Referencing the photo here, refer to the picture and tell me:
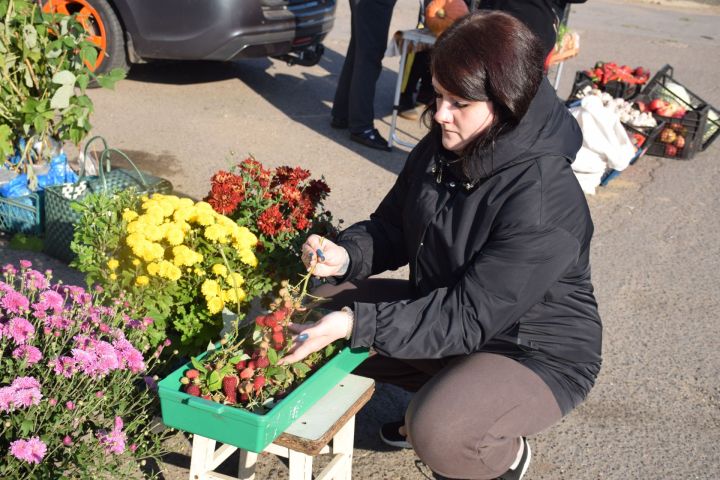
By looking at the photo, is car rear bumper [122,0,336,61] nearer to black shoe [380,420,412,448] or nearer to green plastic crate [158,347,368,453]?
black shoe [380,420,412,448]

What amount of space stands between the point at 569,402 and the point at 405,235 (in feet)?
2.42

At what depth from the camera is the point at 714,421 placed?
135 inches

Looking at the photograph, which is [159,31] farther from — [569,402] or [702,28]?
[702,28]

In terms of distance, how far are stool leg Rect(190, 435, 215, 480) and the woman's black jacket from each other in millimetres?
549

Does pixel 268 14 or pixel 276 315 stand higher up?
pixel 276 315

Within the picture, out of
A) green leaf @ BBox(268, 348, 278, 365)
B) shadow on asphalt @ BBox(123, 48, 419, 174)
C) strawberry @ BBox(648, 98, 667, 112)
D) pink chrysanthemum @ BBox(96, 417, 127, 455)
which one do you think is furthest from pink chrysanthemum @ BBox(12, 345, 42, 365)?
strawberry @ BBox(648, 98, 667, 112)

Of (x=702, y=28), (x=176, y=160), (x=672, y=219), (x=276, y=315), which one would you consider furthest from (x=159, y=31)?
(x=702, y=28)

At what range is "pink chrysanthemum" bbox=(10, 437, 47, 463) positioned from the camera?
6.38ft

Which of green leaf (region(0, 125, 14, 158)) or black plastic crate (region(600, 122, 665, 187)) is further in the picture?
black plastic crate (region(600, 122, 665, 187))

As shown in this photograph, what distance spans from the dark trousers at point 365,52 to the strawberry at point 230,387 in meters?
4.20

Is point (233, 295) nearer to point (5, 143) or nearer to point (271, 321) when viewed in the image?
point (271, 321)

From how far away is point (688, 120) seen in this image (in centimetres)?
658

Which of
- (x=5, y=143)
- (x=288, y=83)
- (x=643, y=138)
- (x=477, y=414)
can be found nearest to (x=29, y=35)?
(x=5, y=143)

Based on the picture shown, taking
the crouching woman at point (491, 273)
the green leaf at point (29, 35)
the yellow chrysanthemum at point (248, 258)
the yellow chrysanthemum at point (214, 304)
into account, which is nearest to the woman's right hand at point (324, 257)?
the crouching woman at point (491, 273)
